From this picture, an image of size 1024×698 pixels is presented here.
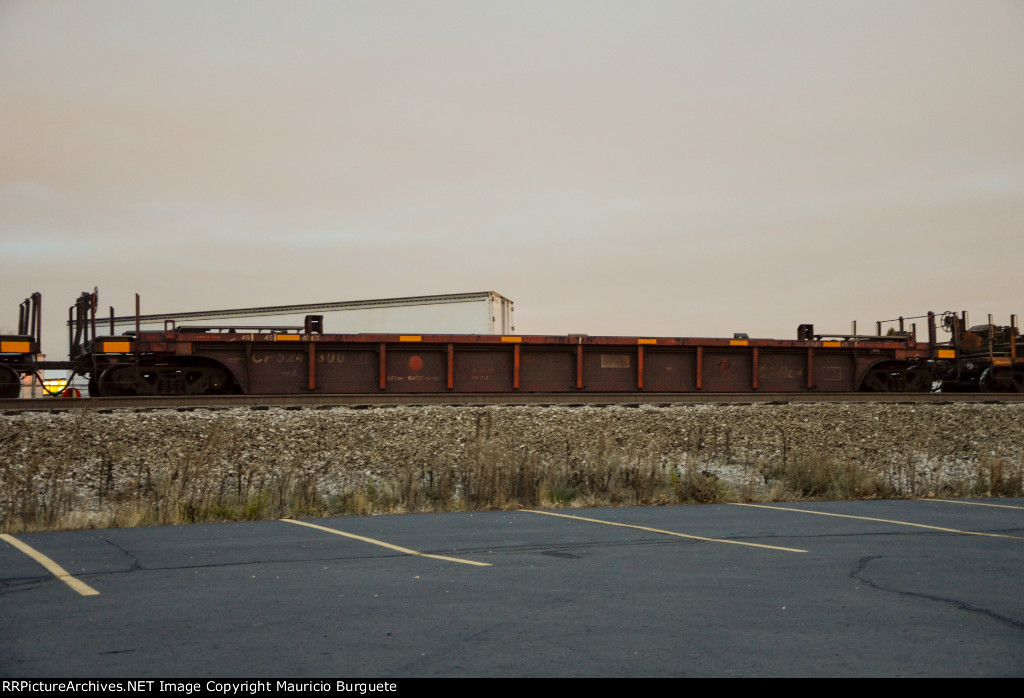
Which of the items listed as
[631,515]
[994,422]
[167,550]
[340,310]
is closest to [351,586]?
[167,550]

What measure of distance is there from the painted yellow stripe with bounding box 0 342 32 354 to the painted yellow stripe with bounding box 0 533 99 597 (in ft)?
37.1

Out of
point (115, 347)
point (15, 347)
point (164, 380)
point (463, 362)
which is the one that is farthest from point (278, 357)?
point (15, 347)

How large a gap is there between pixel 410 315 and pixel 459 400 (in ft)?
35.8

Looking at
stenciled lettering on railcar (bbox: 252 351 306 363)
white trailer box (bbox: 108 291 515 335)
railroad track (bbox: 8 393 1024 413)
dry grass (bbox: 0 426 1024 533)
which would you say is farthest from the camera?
white trailer box (bbox: 108 291 515 335)

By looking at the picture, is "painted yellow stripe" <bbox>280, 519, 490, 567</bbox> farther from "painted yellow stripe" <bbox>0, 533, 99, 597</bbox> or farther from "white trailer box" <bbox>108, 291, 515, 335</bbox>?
"white trailer box" <bbox>108, 291, 515, 335</bbox>

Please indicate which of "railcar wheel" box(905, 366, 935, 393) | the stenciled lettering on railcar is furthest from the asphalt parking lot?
"railcar wheel" box(905, 366, 935, 393)

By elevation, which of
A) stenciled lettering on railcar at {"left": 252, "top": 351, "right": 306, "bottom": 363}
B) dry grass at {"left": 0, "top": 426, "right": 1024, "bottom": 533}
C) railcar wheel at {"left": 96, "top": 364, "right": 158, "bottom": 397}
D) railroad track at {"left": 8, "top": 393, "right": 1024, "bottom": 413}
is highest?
stenciled lettering on railcar at {"left": 252, "top": 351, "right": 306, "bottom": 363}

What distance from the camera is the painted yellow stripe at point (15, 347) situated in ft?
60.1

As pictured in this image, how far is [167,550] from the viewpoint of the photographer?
25.5ft

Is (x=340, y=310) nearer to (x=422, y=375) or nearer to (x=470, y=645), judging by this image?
(x=422, y=375)

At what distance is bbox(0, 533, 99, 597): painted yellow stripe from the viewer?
591 cm

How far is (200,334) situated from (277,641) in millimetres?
15754

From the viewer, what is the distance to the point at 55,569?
22.1 feet

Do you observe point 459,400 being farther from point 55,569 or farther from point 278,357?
point 55,569
